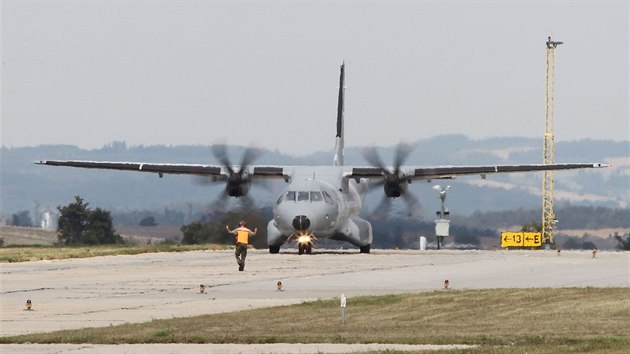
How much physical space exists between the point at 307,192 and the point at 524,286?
2319cm

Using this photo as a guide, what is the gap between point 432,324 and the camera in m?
25.8

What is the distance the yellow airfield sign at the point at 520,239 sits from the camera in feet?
279

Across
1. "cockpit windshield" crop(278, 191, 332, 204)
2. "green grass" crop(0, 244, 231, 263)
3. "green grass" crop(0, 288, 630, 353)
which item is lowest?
"green grass" crop(0, 288, 630, 353)

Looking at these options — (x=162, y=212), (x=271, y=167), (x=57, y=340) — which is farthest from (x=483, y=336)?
(x=162, y=212)

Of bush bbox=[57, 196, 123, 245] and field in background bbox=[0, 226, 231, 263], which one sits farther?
bush bbox=[57, 196, 123, 245]

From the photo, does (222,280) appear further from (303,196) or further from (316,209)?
(303,196)

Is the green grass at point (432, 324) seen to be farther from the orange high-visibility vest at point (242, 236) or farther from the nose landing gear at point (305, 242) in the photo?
the nose landing gear at point (305, 242)

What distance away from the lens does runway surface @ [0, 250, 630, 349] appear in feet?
94.0

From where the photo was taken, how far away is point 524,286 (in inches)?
1419

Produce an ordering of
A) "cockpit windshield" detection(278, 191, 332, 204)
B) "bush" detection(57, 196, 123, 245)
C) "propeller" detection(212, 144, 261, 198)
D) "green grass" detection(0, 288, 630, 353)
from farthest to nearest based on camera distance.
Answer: "bush" detection(57, 196, 123, 245) < "propeller" detection(212, 144, 261, 198) < "cockpit windshield" detection(278, 191, 332, 204) < "green grass" detection(0, 288, 630, 353)

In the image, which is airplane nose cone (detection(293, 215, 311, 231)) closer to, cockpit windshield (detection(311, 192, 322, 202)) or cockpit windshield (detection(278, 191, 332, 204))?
cockpit windshield (detection(278, 191, 332, 204))

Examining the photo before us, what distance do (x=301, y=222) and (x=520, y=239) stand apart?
3167 cm

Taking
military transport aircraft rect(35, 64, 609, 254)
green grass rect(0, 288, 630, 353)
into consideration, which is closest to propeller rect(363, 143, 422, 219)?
military transport aircraft rect(35, 64, 609, 254)

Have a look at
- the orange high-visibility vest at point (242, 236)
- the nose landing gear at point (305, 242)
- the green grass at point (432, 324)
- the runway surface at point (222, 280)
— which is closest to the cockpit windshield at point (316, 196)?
the nose landing gear at point (305, 242)
